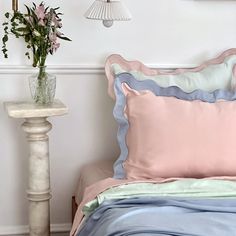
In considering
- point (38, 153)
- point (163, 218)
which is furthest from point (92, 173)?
point (163, 218)

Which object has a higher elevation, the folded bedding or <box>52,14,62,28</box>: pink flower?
<box>52,14,62,28</box>: pink flower

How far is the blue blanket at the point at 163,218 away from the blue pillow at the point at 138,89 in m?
0.44

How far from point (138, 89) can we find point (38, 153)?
1.77ft

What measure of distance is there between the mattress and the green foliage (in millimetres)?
567

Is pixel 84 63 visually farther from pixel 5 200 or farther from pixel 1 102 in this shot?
pixel 5 200

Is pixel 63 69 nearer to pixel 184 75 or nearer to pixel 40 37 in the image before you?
pixel 40 37

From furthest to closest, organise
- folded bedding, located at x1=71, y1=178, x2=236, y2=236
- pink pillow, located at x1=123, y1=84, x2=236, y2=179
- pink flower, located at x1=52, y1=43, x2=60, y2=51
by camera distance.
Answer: pink flower, located at x1=52, y1=43, x2=60, y2=51, pink pillow, located at x1=123, y1=84, x2=236, y2=179, folded bedding, located at x1=71, y1=178, x2=236, y2=236

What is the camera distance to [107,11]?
8.18 ft

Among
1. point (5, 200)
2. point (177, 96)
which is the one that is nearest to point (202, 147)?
point (177, 96)

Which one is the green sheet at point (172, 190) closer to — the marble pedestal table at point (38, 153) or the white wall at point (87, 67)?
the marble pedestal table at point (38, 153)

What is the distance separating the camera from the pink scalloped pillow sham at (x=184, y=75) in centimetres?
256

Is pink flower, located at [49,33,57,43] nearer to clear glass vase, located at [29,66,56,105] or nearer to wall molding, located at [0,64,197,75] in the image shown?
clear glass vase, located at [29,66,56,105]

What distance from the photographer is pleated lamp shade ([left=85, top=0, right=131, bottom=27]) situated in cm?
249

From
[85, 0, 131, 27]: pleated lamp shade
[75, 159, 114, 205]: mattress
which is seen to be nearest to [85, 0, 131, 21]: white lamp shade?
[85, 0, 131, 27]: pleated lamp shade
